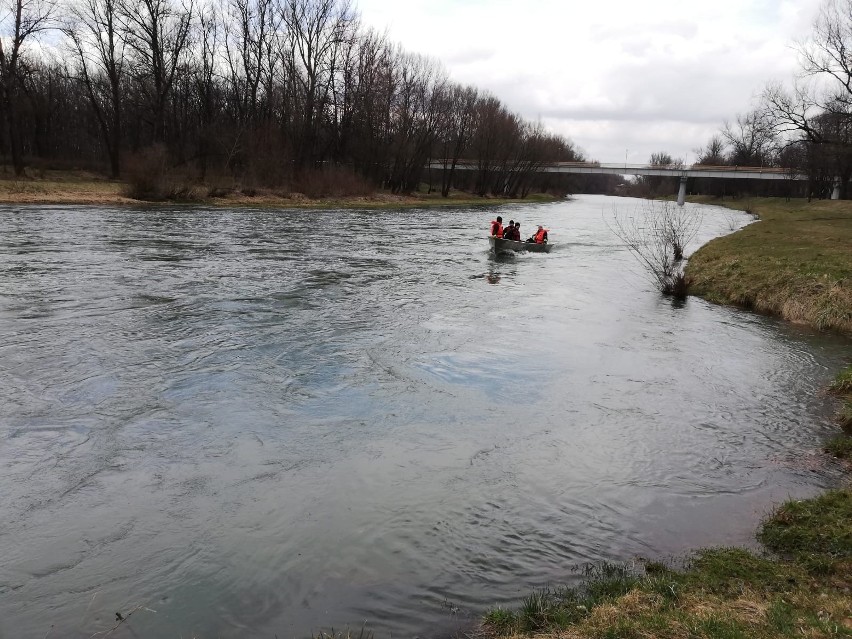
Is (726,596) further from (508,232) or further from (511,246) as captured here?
(508,232)

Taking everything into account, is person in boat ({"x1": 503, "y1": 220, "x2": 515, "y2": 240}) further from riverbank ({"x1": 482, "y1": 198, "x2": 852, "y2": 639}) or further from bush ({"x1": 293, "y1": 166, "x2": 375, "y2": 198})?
bush ({"x1": 293, "y1": 166, "x2": 375, "y2": 198})

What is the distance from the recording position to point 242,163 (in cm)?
5284

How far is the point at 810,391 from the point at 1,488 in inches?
478

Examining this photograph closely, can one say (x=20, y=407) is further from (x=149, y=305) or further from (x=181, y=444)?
(x=149, y=305)

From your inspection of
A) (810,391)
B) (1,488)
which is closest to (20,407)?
(1,488)

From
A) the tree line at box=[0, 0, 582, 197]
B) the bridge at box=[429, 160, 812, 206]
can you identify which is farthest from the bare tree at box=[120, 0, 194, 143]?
the bridge at box=[429, 160, 812, 206]

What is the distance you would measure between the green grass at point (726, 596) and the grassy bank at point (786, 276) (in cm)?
1121

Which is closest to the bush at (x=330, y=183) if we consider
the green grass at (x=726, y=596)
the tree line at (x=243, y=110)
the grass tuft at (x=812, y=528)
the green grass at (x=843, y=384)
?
the tree line at (x=243, y=110)

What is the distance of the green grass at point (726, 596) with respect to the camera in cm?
407

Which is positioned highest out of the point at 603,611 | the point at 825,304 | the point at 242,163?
the point at 242,163

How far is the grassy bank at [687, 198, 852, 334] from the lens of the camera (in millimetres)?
15820

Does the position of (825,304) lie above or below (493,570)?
above

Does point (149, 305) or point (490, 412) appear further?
point (149, 305)

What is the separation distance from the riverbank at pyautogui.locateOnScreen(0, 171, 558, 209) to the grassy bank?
102 ft
